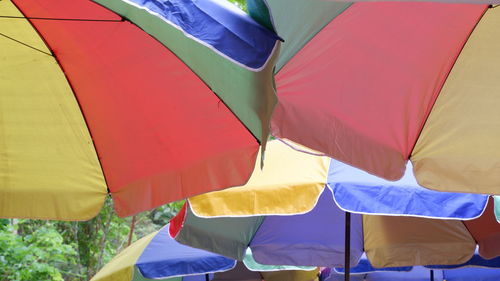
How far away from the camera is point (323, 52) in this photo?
3.83 m

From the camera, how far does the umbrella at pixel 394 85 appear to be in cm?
364

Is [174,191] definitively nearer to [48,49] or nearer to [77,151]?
[77,151]

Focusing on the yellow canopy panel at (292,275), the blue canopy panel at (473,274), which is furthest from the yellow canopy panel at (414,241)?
the blue canopy panel at (473,274)

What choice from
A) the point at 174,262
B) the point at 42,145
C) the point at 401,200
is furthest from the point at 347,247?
the point at 42,145

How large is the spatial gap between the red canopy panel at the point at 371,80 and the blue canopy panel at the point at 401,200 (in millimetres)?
1123

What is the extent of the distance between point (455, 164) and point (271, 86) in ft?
4.10

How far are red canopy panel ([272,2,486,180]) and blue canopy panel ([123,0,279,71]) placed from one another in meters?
0.98

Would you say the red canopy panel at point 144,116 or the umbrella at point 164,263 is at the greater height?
the red canopy panel at point 144,116

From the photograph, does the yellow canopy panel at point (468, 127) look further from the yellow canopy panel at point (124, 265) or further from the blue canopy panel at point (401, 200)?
the yellow canopy panel at point (124, 265)

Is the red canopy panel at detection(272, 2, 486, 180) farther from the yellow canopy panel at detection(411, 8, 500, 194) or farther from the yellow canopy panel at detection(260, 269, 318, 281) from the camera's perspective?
the yellow canopy panel at detection(260, 269, 318, 281)

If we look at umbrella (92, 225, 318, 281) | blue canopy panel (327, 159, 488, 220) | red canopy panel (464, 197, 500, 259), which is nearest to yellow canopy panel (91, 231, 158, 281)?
umbrella (92, 225, 318, 281)

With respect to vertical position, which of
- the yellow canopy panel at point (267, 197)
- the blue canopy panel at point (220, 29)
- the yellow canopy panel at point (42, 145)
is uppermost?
the blue canopy panel at point (220, 29)

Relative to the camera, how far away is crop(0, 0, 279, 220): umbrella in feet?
10.8

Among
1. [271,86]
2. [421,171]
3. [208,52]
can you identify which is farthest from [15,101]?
[421,171]
